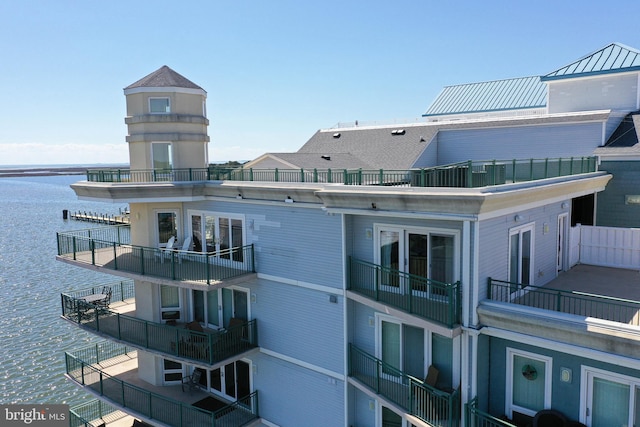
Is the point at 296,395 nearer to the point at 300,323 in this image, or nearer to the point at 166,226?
the point at 300,323

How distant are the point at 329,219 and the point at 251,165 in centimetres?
911

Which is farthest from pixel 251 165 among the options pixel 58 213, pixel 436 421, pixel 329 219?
pixel 58 213

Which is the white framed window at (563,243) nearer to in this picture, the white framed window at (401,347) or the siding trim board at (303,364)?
the white framed window at (401,347)

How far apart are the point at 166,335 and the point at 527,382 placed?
13.6 metres

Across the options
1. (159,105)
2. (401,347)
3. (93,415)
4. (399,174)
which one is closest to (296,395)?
(401,347)

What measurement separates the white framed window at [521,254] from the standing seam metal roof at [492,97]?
1890 centimetres

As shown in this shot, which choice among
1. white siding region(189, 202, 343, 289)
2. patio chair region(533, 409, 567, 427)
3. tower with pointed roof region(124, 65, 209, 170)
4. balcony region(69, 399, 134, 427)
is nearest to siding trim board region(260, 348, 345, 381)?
white siding region(189, 202, 343, 289)

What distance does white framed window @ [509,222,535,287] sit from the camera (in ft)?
45.8

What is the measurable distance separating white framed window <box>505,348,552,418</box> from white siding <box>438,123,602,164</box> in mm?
12999

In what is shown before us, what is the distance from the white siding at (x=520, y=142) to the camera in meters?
21.6

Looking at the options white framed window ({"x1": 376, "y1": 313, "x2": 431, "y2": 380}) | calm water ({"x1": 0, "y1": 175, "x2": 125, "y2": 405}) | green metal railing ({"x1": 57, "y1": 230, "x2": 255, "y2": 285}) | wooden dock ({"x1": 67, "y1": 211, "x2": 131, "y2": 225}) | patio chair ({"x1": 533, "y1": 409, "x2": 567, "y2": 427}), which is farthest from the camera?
wooden dock ({"x1": 67, "y1": 211, "x2": 131, "y2": 225})

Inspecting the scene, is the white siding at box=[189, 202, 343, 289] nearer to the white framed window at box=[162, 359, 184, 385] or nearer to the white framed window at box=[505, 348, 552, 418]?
the white framed window at box=[505, 348, 552, 418]

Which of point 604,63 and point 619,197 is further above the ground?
point 604,63

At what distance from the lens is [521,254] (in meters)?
14.4
